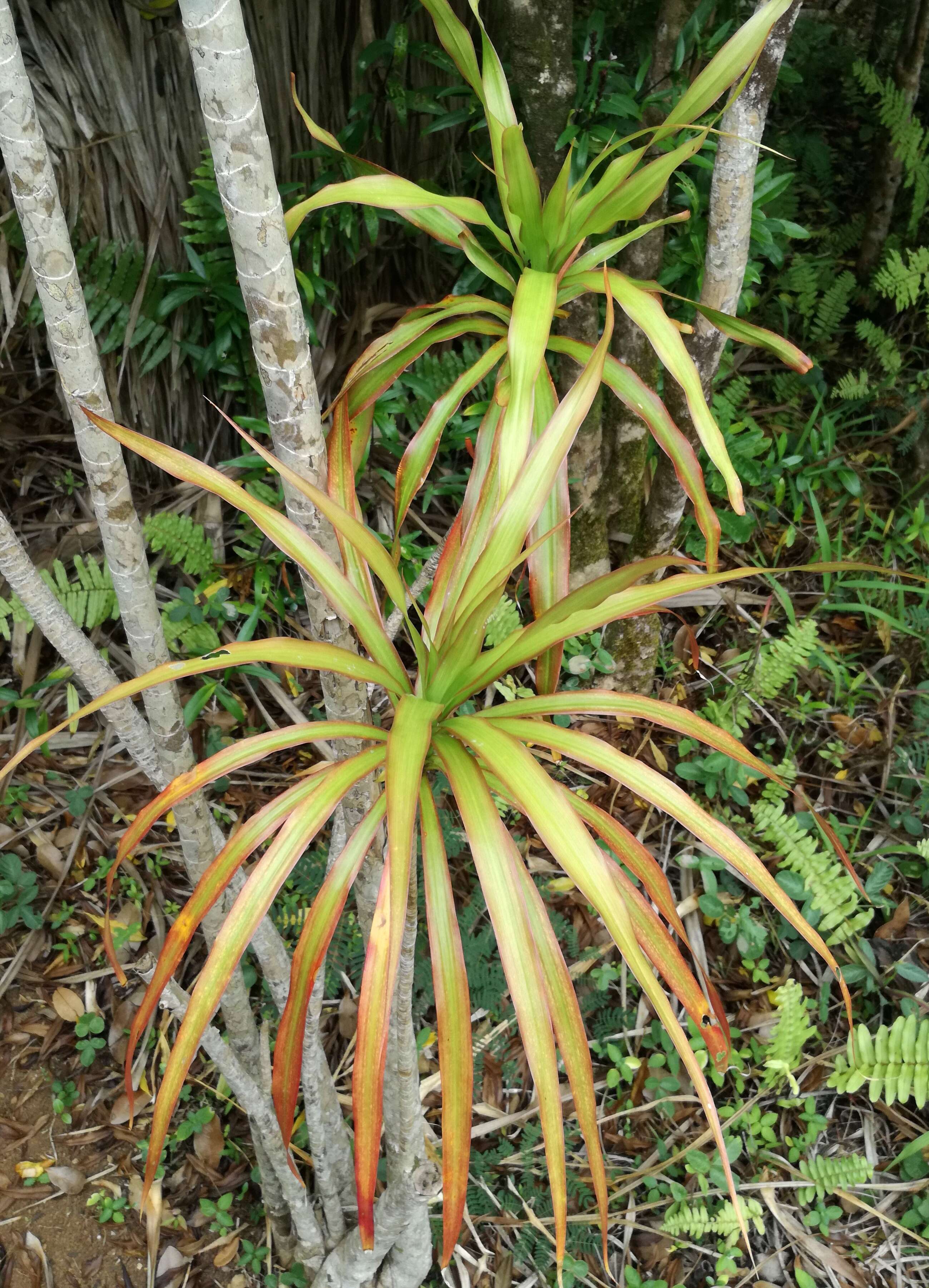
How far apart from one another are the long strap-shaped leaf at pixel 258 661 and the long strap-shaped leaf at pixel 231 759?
0.16 ft

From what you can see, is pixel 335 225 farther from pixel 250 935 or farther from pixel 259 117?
pixel 250 935

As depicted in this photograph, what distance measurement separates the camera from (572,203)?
118 centimetres

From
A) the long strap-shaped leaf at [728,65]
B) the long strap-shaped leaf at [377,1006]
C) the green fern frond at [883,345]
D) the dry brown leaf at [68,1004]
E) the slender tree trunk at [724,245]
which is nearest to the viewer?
the long strap-shaped leaf at [377,1006]

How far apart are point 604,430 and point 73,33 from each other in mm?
1268

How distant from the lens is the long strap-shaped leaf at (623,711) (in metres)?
0.86

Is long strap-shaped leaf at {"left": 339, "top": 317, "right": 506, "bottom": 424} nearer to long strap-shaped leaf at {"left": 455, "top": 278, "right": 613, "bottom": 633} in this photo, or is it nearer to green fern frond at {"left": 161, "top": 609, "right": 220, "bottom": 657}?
long strap-shaped leaf at {"left": 455, "top": 278, "right": 613, "bottom": 633}

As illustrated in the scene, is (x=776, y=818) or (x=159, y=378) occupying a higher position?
(x=159, y=378)

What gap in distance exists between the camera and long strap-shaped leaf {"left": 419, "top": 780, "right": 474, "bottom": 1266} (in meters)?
0.73

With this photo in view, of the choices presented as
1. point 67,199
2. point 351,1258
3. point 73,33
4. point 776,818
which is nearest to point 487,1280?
point 351,1258

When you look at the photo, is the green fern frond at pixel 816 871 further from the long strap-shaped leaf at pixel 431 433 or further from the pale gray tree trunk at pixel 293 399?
the long strap-shaped leaf at pixel 431 433

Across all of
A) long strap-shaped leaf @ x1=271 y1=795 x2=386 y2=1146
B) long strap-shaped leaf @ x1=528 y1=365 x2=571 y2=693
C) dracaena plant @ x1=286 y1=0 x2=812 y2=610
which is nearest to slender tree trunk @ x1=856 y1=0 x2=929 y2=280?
dracaena plant @ x1=286 y1=0 x2=812 y2=610

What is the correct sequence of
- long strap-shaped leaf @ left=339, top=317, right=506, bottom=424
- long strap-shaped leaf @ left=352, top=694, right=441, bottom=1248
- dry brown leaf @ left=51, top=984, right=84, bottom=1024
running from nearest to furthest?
1. long strap-shaped leaf @ left=352, top=694, right=441, bottom=1248
2. long strap-shaped leaf @ left=339, top=317, right=506, bottom=424
3. dry brown leaf @ left=51, top=984, right=84, bottom=1024

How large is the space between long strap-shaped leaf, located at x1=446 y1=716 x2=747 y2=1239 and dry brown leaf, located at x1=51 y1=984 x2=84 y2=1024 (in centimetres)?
126

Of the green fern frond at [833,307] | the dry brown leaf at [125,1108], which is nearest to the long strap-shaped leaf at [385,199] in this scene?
the dry brown leaf at [125,1108]
